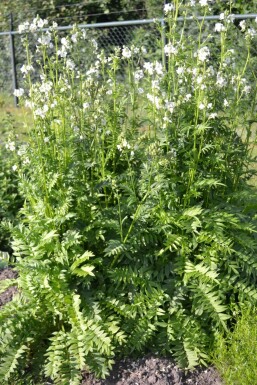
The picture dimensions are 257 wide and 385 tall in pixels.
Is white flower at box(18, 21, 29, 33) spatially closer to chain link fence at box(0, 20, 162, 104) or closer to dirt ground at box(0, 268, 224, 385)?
dirt ground at box(0, 268, 224, 385)

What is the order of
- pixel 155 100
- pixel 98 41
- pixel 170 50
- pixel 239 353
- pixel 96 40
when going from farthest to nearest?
pixel 98 41
pixel 96 40
pixel 170 50
pixel 155 100
pixel 239 353

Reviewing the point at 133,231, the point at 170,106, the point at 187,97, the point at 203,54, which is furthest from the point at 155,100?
the point at 133,231

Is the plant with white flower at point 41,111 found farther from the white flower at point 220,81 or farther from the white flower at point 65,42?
the white flower at point 220,81

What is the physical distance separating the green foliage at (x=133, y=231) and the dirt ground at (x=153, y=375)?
7cm

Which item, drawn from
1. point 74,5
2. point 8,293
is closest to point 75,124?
point 8,293

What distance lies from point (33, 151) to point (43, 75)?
1.72 ft

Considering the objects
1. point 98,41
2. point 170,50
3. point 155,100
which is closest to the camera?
point 155,100

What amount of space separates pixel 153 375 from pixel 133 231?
35.0 inches

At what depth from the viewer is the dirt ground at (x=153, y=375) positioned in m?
3.41

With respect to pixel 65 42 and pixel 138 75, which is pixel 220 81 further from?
pixel 65 42

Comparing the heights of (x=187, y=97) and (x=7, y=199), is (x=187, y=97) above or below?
above

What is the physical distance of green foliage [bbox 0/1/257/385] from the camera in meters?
3.57

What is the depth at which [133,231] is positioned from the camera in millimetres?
3750

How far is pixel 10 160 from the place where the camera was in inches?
210
